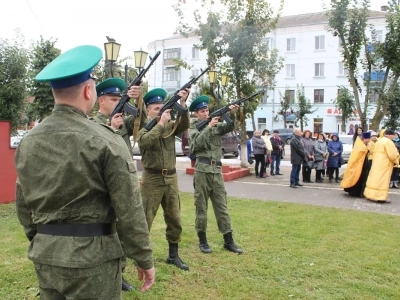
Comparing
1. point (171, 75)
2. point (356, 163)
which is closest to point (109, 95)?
point (356, 163)

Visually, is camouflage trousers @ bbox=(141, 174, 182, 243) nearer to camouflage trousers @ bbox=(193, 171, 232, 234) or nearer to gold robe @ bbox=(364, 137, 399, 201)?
camouflage trousers @ bbox=(193, 171, 232, 234)

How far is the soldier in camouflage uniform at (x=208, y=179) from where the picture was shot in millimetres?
5349

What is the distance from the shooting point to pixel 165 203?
4594mm

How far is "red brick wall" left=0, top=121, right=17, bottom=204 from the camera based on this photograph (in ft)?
27.5

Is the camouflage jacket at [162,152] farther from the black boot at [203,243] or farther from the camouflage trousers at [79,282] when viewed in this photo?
the camouflage trousers at [79,282]

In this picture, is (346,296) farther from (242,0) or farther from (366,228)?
(242,0)

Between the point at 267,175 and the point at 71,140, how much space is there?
12.6 metres

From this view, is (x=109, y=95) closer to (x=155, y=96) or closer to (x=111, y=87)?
(x=111, y=87)

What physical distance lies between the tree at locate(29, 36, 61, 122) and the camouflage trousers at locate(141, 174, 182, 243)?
22.7 feet

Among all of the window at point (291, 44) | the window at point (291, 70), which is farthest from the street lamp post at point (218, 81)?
the window at point (291, 44)

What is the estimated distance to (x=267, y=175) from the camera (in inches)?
555

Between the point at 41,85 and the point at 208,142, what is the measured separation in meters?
6.61

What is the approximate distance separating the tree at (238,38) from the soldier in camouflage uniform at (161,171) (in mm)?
8796

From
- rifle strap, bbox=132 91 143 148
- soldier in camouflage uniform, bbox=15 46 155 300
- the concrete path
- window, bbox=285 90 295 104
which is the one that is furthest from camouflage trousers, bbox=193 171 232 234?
window, bbox=285 90 295 104
